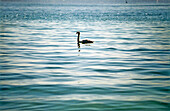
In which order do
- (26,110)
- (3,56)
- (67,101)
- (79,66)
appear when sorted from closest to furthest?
1. (26,110)
2. (67,101)
3. (79,66)
4. (3,56)

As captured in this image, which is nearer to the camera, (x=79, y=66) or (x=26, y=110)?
(x=26, y=110)

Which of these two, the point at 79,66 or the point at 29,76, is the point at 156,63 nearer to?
the point at 79,66

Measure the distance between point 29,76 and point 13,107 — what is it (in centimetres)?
520

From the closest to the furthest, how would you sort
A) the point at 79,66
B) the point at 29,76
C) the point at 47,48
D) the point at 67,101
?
the point at 67,101 < the point at 29,76 < the point at 79,66 < the point at 47,48

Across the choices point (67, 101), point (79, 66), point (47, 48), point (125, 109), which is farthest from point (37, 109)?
point (47, 48)

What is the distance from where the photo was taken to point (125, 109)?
12289mm

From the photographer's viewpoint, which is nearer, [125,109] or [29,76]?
[125,109]

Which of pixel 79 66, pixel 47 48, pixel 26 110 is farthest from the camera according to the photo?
pixel 47 48

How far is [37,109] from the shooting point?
12227 mm

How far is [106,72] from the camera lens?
61.3 feet

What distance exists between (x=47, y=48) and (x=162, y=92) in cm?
1564

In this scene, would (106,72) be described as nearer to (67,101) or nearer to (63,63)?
(63,63)

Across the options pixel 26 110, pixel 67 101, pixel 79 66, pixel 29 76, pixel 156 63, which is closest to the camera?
pixel 26 110

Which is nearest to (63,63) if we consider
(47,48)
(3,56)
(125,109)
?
(3,56)
